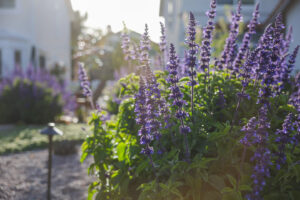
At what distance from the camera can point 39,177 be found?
18.8 feet

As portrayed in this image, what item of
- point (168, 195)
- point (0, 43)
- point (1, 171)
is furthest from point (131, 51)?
point (0, 43)

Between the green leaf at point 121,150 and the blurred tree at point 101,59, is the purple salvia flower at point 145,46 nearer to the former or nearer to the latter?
the green leaf at point 121,150

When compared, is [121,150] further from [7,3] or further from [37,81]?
[7,3]

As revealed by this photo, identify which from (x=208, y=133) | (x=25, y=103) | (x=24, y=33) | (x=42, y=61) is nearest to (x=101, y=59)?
(x=42, y=61)

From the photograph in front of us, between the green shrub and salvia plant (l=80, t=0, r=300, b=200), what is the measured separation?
922 centimetres

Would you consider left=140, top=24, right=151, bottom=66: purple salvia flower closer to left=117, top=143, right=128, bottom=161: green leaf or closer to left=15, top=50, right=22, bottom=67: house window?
left=117, top=143, right=128, bottom=161: green leaf

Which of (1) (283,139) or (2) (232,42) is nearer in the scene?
(1) (283,139)

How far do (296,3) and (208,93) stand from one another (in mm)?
7507

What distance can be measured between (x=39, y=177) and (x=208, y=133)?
4.17 meters

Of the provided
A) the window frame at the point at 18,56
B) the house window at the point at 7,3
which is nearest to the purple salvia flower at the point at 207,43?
the window frame at the point at 18,56

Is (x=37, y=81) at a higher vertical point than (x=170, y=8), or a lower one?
lower

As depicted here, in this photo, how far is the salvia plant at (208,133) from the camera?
2.22 m

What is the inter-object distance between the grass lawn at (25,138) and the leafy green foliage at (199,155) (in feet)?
16.4

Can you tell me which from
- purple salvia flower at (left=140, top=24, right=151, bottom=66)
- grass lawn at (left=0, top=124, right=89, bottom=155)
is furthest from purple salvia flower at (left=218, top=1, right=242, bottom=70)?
grass lawn at (left=0, top=124, right=89, bottom=155)
